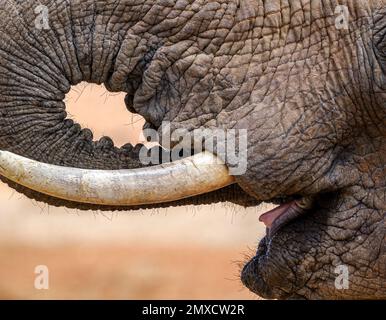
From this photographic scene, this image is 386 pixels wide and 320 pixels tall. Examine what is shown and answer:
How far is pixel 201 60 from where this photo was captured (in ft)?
13.5

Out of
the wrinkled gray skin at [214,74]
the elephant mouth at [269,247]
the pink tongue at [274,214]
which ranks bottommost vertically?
the elephant mouth at [269,247]

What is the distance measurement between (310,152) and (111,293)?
6353 mm

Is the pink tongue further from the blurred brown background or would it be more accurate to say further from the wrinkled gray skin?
the blurred brown background

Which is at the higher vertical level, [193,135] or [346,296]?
[193,135]

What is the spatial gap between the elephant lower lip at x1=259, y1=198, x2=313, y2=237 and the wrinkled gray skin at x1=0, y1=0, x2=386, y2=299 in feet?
0.43

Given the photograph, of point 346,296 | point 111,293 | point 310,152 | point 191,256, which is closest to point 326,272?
point 346,296

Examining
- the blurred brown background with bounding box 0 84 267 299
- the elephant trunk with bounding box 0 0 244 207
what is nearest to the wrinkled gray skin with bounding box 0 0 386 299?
the elephant trunk with bounding box 0 0 244 207

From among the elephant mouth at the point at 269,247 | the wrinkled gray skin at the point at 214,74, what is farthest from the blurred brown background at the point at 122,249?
the wrinkled gray skin at the point at 214,74

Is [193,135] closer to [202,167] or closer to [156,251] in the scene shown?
[202,167]

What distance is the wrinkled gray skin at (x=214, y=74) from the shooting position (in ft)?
13.5

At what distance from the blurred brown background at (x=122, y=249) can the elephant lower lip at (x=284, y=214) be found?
5.48 m

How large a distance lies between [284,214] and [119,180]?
61 centimetres

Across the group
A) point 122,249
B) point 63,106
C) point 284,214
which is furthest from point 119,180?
point 122,249

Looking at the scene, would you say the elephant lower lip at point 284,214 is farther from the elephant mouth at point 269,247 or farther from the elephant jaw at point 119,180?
the elephant jaw at point 119,180
